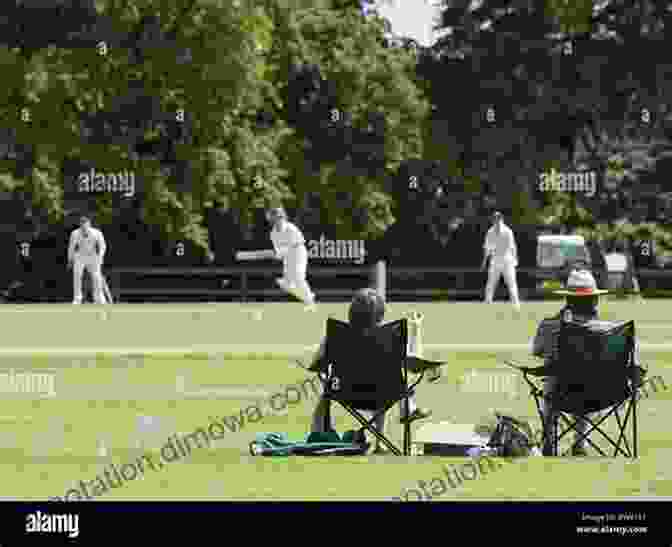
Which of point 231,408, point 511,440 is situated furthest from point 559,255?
point 511,440

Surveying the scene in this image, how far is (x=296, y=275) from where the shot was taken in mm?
31422

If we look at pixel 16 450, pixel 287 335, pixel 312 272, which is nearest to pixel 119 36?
pixel 312 272

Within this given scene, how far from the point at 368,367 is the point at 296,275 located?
20.6 metres

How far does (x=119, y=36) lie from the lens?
41781 millimetres

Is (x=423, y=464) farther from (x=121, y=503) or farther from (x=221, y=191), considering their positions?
(x=221, y=191)

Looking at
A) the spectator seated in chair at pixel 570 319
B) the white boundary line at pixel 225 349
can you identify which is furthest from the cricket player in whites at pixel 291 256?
the spectator seated in chair at pixel 570 319

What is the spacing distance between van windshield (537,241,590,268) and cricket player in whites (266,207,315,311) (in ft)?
40.5

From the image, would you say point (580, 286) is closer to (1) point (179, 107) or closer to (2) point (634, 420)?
(2) point (634, 420)

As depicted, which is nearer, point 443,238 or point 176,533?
point 176,533

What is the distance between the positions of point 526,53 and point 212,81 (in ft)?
30.1
